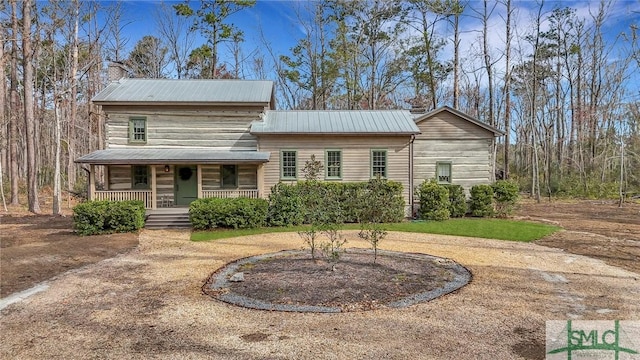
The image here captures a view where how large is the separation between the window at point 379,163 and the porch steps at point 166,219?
838cm

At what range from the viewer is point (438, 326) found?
5.18m

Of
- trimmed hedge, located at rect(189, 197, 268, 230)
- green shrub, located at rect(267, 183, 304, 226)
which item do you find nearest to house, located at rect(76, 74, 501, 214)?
green shrub, located at rect(267, 183, 304, 226)

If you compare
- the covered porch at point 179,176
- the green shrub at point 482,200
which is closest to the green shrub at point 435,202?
the green shrub at point 482,200

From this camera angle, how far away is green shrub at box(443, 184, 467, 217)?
17234 millimetres

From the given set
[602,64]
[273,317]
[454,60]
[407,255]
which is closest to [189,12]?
[454,60]

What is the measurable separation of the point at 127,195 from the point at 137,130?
11.1 feet

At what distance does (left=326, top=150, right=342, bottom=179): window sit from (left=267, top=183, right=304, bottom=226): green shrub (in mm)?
2544

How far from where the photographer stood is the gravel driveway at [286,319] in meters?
4.50

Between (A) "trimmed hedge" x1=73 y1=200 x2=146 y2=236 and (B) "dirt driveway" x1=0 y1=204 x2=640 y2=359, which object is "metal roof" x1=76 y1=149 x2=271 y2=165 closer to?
(A) "trimmed hedge" x1=73 y1=200 x2=146 y2=236

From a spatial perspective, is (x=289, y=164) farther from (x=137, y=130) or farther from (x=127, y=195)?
(x=137, y=130)

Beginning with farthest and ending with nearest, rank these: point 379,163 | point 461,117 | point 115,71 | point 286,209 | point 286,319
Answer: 1. point 115,71
2. point 461,117
3. point 379,163
4. point 286,209
5. point 286,319

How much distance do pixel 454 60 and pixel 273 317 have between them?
29343 mm

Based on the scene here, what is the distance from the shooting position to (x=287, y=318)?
5516 millimetres

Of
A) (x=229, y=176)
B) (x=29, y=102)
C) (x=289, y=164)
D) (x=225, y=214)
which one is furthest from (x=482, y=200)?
(x=29, y=102)
